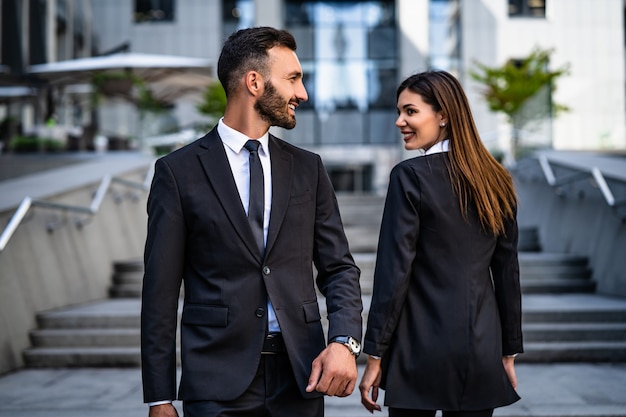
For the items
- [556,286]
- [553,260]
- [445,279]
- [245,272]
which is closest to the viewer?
[245,272]

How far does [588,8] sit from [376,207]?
58.7 ft

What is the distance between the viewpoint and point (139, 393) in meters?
6.21

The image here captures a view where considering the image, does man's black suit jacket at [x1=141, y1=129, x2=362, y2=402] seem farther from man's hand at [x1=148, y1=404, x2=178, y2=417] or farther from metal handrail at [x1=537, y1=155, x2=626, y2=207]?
metal handrail at [x1=537, y1=155, x2=626, y2=207]

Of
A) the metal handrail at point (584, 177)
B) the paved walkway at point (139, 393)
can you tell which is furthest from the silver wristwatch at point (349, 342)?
the metal handrail at point (584, 177)

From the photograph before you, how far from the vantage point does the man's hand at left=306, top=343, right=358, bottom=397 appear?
2459 millimetres

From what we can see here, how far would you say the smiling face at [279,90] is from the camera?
2666 millimetres

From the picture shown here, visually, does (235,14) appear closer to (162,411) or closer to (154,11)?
(154,11)

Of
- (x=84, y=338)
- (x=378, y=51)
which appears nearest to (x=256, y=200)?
(x=84, y=338)

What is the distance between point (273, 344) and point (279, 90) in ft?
2.83

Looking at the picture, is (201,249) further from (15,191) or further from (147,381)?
(15,191)

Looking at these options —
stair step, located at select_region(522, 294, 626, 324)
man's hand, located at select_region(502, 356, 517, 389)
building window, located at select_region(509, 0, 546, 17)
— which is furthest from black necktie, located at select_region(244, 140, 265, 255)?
building window, located at select_region(509, 0, 546, 17)

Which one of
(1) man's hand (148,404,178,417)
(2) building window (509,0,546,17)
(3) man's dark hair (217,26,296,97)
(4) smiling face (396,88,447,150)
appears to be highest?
(2) building window (509,0,546,17)

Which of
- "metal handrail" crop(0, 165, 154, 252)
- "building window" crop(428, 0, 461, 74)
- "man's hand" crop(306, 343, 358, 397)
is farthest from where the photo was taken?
"building window" crop(428, 0, 461, 74)

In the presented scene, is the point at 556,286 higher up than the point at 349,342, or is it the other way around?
the point at 349,342
